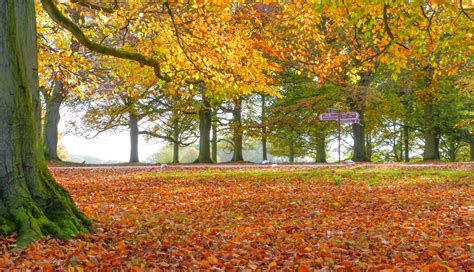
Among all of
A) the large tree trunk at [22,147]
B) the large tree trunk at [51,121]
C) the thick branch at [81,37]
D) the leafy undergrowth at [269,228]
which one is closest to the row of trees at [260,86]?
the large tree trunk at [51,121]

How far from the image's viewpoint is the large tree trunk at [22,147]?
5113mm

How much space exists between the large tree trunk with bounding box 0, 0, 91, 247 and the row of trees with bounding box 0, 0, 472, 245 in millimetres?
12

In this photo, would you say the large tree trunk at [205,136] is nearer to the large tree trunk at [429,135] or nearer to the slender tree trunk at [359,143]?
the slender tree trunk at [359,143]

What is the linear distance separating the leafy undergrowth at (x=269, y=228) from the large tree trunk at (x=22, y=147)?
29 centimetres

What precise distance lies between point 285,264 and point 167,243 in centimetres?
171

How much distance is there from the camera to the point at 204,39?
11625 mm

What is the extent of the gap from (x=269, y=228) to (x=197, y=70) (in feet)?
18.7

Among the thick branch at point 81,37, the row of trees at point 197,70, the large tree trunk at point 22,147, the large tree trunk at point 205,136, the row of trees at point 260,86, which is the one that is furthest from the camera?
the large tree trunk at point 205,136

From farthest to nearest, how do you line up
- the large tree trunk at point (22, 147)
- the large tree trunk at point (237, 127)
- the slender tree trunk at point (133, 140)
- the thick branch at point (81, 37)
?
1. the slender tree trunk at point (133, 140)
2. the large tree trunk at point (237, 127)
3. the thick branch at point (81, 37)
4. the large tree trunk at point (22, 147)

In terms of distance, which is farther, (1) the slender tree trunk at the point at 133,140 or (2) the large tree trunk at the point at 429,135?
(1) the slender tree trunk at the point at 133,140

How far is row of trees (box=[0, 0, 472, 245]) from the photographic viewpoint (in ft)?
17.4

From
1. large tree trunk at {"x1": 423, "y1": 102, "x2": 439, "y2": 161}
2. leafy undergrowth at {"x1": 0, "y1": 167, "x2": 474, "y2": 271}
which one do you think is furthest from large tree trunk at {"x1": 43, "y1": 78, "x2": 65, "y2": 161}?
large tree trunk at {"x1": 423, "y1": 102, "x2": 439, "y2": 161}

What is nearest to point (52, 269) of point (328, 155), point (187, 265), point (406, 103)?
point (187, 265)

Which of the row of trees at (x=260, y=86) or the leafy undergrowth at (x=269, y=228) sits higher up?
the row of trees at (x=260, y=86)
